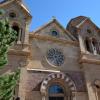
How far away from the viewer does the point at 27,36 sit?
18406 millimetres

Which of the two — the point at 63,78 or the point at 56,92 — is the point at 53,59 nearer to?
the point at 63,78

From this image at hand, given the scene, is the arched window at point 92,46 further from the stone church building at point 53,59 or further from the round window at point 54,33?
the round window at point 54,33

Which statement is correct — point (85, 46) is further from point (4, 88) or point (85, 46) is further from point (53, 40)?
point (4, 88)

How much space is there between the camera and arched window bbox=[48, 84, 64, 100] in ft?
54.1

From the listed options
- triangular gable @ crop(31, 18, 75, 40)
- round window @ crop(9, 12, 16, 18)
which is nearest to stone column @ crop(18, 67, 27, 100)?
triangular gable @ crop(31, 18, 75, 40)

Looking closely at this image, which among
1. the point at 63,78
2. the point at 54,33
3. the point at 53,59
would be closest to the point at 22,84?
the point at 63,78

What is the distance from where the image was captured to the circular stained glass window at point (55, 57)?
18.3 metres

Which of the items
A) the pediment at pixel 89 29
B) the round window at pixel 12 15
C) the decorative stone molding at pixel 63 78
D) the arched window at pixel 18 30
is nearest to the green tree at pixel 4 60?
the decorative stone molding at pixel 63 78

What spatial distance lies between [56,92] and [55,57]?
358cm

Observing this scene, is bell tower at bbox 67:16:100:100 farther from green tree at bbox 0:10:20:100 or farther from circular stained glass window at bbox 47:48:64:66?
green tree at bbox 0:10:20:100

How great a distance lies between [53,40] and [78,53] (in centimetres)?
296

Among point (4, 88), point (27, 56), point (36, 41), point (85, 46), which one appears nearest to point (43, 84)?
point (27, 56)

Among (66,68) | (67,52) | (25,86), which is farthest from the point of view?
(67,52)

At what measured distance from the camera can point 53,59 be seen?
60.5 ft
